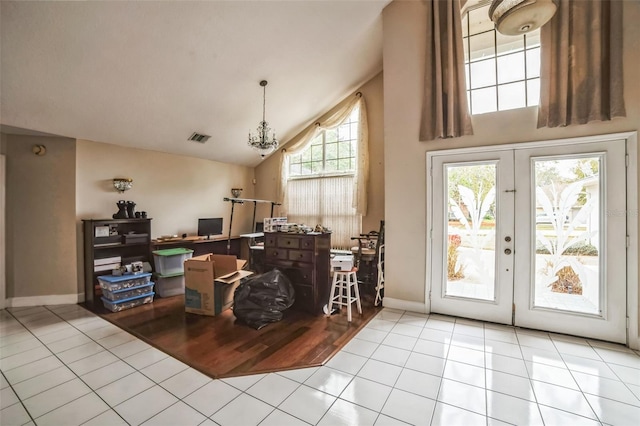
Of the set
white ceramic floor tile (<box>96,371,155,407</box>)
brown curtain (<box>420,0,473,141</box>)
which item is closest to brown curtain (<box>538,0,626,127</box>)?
brown curtain (<box>420,0,473,141</box>)

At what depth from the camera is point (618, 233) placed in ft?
8.90

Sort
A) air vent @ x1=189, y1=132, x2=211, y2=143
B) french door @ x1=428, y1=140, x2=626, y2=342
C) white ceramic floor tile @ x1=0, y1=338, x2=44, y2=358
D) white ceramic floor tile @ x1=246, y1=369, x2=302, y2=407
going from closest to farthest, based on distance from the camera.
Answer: white ceramic floor tile @ x1=246, y1=369, x2=302, y2=407
white ceramic floor tile @ x1=0, y1=338, x2=44, y2=358
french door @ x1=428, y1=140, x2=626, y2=342
air vent @ x1=189, y1=132, x2=211, y2=143

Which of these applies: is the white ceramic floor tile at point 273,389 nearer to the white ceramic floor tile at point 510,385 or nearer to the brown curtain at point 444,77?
the white ceramic floor tile at point 510,385

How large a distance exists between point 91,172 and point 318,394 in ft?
15.4

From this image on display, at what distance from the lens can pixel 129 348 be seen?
8.79 feet

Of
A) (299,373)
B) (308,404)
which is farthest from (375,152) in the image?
(308,404)

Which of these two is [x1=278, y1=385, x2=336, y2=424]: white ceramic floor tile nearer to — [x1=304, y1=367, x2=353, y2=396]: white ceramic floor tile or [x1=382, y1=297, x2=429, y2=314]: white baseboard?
[x1=304, y1=367, x2=353, y2=396]: white ceramic floor tile

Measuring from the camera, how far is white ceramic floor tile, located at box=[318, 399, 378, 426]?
171cm

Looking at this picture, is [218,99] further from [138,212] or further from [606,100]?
[606,100]

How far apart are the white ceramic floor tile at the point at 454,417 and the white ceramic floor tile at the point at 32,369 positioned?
3068 mm

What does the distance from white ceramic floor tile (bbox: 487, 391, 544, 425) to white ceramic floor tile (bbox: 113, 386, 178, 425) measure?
2.17 meters

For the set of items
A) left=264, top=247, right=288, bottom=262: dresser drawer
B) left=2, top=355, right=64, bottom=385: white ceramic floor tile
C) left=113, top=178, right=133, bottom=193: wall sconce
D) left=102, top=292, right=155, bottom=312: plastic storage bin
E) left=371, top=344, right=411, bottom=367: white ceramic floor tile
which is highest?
left=113, top=178, right=133, bottom=193: wall sconce

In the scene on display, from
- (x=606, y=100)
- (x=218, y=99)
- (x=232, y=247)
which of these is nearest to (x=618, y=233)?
(x=606, y=100)

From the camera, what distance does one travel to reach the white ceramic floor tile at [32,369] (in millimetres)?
2217
